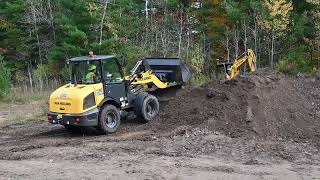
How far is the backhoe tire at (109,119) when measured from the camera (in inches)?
468

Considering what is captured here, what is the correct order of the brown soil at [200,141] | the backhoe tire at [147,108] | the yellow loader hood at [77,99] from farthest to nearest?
the backhoe tire at [147,108], the yellow loader hood at [77,99], the brown soil at [200,141]

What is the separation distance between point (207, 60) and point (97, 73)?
19.5m

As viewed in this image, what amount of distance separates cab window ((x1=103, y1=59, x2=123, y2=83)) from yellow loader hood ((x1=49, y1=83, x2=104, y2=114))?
14.8 inches

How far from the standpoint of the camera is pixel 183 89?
48.1 feet

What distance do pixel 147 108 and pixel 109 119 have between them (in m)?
1.36

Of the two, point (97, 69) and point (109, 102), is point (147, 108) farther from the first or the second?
point (97, 69)

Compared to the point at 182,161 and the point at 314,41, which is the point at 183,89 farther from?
the point at 314,41

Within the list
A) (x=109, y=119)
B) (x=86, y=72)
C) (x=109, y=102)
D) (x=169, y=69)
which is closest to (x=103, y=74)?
(x=86, y=72)

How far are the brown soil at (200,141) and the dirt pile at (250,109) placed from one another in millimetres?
24

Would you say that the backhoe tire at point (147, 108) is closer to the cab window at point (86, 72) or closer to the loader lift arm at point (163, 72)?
the loader lift arm at point (163, 72)

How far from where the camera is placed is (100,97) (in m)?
11.9

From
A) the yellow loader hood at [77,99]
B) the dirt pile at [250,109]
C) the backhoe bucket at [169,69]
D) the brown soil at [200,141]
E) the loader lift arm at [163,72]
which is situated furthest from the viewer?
the backhoe bucket at [169,69]

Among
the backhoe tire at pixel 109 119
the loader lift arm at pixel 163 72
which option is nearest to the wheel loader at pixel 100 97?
the backhoe tire at pixel 109 119

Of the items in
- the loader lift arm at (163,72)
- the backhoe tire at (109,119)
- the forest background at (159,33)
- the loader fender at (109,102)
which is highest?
the forest background at (159,33)
